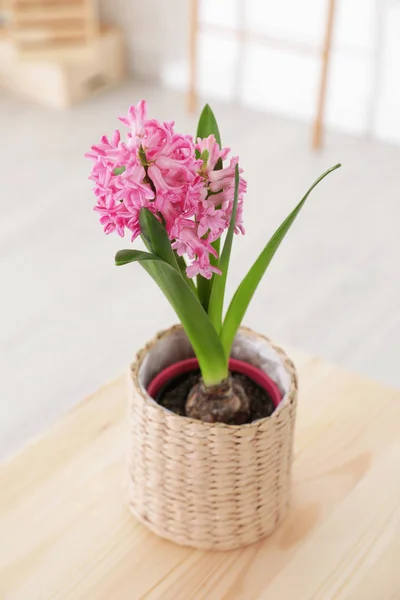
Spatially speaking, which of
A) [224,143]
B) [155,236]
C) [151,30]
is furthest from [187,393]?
[151,30]

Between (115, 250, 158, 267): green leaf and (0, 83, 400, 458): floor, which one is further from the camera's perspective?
(0, 83, 400, 458): floor

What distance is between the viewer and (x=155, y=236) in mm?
845

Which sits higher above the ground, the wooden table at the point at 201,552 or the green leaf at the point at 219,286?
the green leaf at the point at 219,286

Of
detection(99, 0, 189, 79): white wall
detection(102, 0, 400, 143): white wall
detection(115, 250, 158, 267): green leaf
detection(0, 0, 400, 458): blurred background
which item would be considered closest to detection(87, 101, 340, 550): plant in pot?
detection(115, 250, 158, 267): green leaf

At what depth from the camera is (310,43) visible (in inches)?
120

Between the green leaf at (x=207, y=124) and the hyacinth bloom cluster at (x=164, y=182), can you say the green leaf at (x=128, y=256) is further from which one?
the green leaf at (x=207, y=124)

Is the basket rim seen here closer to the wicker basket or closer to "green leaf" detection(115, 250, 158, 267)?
the wicker basket

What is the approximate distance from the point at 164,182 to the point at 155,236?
0.06 metres

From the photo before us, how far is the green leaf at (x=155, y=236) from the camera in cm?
83

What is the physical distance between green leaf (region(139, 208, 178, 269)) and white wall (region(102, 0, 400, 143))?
2.23 metres

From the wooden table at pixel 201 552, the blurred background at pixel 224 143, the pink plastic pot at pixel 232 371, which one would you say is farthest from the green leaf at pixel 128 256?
the blurred background at pixel 224 143

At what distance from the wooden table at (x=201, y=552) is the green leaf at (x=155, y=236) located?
0.40 metres

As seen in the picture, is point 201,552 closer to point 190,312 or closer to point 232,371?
point 232,371

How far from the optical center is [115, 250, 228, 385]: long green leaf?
85cm
